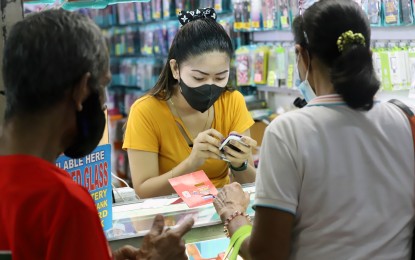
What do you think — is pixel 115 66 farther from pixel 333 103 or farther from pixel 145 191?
pixel 333 103

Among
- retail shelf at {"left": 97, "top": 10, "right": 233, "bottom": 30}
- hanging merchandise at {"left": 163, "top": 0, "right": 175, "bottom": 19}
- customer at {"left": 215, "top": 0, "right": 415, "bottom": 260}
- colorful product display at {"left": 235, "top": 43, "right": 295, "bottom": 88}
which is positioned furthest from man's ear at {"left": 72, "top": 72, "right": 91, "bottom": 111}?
hanging merchandise at {"left": 163, "top": 0, "right": 175, "bottom": 19}

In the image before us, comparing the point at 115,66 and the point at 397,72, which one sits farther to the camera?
the point at 115,66

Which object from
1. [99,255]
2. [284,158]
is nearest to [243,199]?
[284,158]

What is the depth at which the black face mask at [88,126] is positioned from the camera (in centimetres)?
144

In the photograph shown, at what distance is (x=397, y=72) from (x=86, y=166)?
247 centimetres

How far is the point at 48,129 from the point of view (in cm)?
137

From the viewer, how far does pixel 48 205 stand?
50.6 inches

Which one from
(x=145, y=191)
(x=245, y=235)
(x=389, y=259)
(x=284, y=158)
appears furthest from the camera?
(x=145, y=191)

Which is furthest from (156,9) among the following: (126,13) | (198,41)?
(198,41)

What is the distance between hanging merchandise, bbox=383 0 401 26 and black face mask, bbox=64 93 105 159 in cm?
278

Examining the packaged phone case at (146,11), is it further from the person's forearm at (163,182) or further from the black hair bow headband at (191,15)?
the person's forearm at (163,182)

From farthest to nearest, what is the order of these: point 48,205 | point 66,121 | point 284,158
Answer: point 284,158 < point 66,121 < point 48,205

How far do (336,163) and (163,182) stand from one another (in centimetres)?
135

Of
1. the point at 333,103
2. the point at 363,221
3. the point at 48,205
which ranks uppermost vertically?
the point at 333,103
